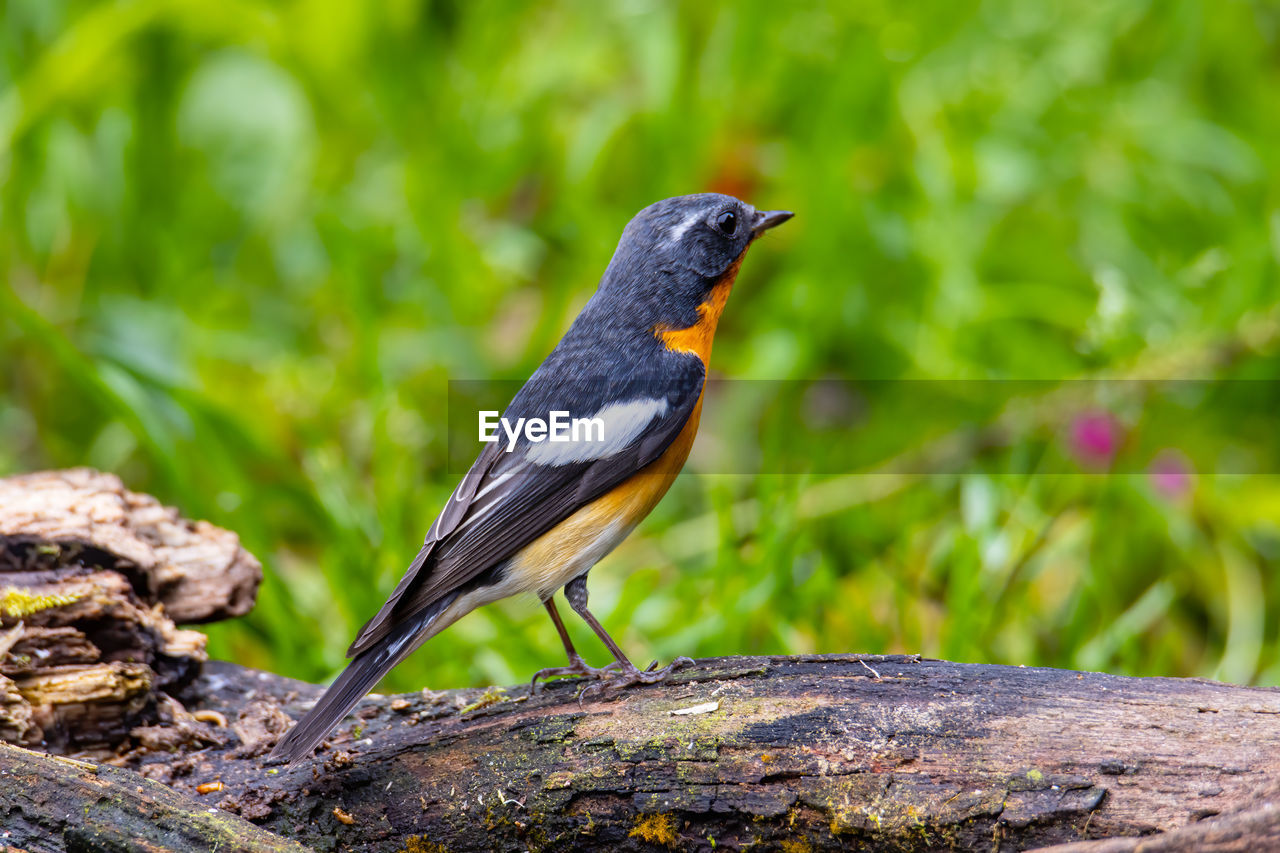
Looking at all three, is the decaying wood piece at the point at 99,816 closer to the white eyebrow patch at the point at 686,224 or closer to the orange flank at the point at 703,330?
the orange flank at the point at 703,330

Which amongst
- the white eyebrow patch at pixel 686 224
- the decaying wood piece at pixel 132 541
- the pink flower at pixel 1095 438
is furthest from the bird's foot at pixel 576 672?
the pink flower at pixel 1095 438

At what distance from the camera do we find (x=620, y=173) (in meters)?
6.07

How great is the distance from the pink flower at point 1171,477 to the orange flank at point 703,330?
2385mm

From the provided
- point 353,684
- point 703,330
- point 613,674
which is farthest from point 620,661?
point 703,330

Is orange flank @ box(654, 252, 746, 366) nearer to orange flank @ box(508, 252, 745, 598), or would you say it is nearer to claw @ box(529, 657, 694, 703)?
orange flank @ box(508, 252, 745, 598)

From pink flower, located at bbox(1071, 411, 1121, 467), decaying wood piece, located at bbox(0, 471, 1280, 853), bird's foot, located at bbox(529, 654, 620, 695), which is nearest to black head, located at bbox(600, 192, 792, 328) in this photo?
bird's foot, located at bbox(529, 654, 620, 695)

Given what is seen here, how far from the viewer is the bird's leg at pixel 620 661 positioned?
2.69 m

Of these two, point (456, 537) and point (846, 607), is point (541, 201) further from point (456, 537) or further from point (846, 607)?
point (456, 537)

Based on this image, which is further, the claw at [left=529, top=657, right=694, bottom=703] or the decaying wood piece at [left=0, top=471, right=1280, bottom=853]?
the claw at [left=529, top=657, right=694, bottom=703]

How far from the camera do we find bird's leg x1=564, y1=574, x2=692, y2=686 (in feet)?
8.81

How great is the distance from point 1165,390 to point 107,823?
14.0 feet

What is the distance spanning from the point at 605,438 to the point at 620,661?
0.57m

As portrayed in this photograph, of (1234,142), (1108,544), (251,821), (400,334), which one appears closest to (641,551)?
(400,334)

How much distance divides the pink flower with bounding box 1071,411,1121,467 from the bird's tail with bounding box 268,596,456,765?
2.88 m
